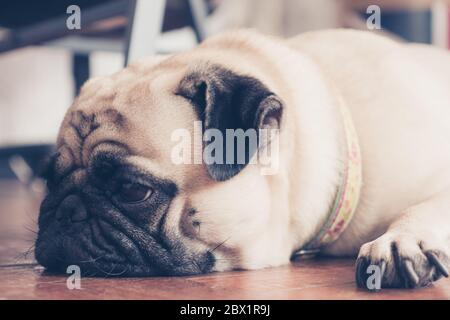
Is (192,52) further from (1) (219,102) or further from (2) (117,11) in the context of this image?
(2) (117,11)

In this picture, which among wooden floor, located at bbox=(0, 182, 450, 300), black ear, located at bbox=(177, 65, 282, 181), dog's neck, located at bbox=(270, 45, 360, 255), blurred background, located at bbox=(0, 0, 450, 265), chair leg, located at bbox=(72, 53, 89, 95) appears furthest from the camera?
chair leg, located at bbox=(72, 53, 89, 95)

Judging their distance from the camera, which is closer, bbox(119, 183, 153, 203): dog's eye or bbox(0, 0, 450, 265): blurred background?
bbox(119, 183, 153, 203): dog's eye

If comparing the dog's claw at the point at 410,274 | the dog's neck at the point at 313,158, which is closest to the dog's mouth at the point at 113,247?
the dog's neck at the point at 313,158

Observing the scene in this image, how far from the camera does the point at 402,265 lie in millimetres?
1194

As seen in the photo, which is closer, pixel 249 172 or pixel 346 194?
pixel 249 172

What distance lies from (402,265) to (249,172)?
1.12 feet

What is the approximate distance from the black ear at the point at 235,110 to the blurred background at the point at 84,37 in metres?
0.51

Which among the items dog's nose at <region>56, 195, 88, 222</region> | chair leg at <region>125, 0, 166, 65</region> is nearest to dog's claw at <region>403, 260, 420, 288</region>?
dog's nose at <region>56, 195, 88, 222</region>

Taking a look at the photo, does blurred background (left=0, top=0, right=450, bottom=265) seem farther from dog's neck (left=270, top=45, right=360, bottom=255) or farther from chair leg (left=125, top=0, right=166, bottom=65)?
dog's neck (left=270, top=45, right=360, bottom=255)

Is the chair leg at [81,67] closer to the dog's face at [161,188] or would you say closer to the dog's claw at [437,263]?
the dog's face at [161,188]

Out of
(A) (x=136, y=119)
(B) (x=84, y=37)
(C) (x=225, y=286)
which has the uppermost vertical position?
(B) (x=84, y=37)

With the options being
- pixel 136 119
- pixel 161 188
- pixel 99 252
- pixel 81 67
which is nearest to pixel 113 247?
pixel 99 252

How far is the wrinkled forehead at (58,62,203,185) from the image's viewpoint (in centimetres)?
132

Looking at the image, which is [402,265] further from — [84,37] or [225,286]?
[84,37]
